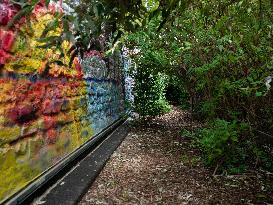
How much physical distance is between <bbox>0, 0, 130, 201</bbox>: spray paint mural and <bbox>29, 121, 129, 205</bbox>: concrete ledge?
0.25 metres

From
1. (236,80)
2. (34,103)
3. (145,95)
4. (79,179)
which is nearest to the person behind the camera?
(34,103)

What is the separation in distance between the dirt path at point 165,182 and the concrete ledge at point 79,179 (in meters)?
0.09

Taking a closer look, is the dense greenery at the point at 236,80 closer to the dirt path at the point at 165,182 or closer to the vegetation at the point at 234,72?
the vegetation at the point at 234,72

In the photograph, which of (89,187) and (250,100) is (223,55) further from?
(89,187)

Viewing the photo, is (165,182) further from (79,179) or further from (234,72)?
(234,72)

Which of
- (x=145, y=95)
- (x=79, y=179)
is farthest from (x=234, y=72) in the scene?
(x=145, y=95)

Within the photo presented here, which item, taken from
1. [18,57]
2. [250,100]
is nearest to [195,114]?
[250,100]

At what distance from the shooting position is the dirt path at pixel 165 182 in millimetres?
3926

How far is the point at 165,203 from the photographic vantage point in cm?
383

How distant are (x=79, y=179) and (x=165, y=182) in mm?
1074

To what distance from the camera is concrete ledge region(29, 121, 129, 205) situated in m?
3.67

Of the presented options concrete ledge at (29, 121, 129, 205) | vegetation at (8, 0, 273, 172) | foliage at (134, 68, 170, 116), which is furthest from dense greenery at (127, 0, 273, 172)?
foliage at (134, 68, 170, 116)

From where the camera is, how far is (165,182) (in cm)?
454

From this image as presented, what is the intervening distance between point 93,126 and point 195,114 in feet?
13.1
